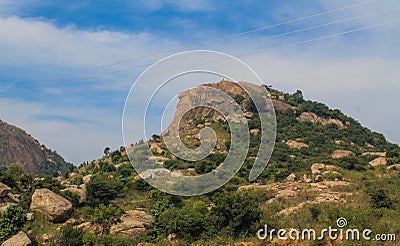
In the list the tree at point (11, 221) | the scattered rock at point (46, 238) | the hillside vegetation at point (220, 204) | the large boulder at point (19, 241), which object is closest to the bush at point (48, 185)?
the hillside vegetation at point (220, 204)

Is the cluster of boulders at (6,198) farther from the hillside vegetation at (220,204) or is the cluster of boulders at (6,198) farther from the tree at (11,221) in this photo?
the tree at (11,221)

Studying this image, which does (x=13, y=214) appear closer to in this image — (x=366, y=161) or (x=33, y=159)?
(x=366, y=161)

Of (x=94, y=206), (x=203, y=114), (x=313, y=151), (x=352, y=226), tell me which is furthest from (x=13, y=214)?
(x=203, y=114)

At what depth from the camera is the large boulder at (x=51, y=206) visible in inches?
871

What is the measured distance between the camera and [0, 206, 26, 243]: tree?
20.2 meters

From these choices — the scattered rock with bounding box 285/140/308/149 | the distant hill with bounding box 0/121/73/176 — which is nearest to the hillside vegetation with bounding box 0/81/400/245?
the scattered rock with bounding box 285/140/308/149

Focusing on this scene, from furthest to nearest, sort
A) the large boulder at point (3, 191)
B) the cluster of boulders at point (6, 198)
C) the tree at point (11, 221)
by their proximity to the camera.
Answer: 1. the large boulder at point (3, 191)
2. the cluster of boulders at point (6, 198)
3. the tree at point (11, 221)

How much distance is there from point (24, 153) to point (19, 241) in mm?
72300

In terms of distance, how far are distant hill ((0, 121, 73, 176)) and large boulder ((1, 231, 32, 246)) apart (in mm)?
62802

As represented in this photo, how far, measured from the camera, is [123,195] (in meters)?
28.2

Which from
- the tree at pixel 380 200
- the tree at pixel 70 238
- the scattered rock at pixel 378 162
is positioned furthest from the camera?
the scattered rock at pixel 378 162

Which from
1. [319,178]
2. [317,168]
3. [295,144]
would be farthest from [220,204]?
[295,144]

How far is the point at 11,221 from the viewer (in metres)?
20.8

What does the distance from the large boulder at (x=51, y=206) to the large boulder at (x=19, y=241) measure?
2841mm
